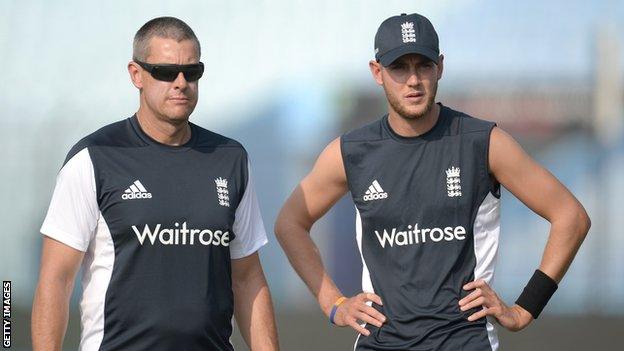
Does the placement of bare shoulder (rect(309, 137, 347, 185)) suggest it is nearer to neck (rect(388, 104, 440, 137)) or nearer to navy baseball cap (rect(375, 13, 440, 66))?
neck (rect(388, 104, 440, 137))

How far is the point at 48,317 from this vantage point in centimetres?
432

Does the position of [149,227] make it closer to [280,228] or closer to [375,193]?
[375,193]

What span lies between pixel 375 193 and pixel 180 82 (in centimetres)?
90

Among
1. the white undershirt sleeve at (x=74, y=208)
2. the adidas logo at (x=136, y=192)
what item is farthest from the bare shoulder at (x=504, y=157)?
the white undershirt sleeve at (x=74, y=208)

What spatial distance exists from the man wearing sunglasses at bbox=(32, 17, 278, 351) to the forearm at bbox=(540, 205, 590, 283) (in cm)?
125

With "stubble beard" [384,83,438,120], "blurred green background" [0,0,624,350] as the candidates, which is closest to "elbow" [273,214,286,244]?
"stubble beard" [384,83,438,120]

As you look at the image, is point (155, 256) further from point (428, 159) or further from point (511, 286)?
point (511, 286)

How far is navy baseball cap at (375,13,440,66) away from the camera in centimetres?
479

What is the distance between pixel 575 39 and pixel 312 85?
2.02 m

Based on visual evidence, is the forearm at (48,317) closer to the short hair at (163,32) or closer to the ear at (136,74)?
the ear at (136,74)

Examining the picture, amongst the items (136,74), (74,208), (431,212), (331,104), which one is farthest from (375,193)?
(331,104)

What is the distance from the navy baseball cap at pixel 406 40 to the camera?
4789 millimetres

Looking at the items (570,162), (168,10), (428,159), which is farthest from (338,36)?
(428,159)

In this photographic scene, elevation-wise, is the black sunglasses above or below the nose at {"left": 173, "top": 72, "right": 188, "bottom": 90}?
above
